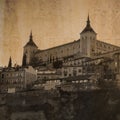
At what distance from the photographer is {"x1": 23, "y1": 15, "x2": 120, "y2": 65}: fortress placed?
1446 inches

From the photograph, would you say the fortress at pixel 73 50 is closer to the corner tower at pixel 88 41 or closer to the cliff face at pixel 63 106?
the corner tower at pixel 88 41

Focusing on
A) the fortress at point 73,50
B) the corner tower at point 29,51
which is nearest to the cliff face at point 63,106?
the fortress at point 73,50

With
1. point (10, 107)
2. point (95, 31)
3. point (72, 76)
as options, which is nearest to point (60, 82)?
point (72, 76)

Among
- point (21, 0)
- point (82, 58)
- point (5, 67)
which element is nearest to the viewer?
point (21, 0)

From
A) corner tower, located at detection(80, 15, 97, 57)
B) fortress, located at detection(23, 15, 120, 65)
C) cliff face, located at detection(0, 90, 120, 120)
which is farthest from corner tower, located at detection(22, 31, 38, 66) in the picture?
cliff face, located at detection(0, 90, 120, 120)

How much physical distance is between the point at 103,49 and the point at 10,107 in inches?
373

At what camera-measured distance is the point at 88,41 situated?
36625 millimetres

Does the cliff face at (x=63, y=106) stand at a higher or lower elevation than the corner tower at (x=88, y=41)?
lower

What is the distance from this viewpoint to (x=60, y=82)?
31891 mm

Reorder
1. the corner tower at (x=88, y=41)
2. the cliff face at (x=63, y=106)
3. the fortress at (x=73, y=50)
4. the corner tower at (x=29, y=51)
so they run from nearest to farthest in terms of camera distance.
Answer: the cliff face at (x=63, y=106), the corner tower at (x=88, y=41), the fortress at (x=73, y=50), the corner tower at (x=29, y=51)

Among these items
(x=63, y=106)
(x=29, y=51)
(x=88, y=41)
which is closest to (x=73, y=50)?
(x=88, y=41)

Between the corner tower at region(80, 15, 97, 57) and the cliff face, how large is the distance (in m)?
6.72

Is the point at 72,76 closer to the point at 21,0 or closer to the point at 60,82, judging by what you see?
the point at 60,82

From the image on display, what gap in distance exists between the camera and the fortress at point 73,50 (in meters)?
36.7
